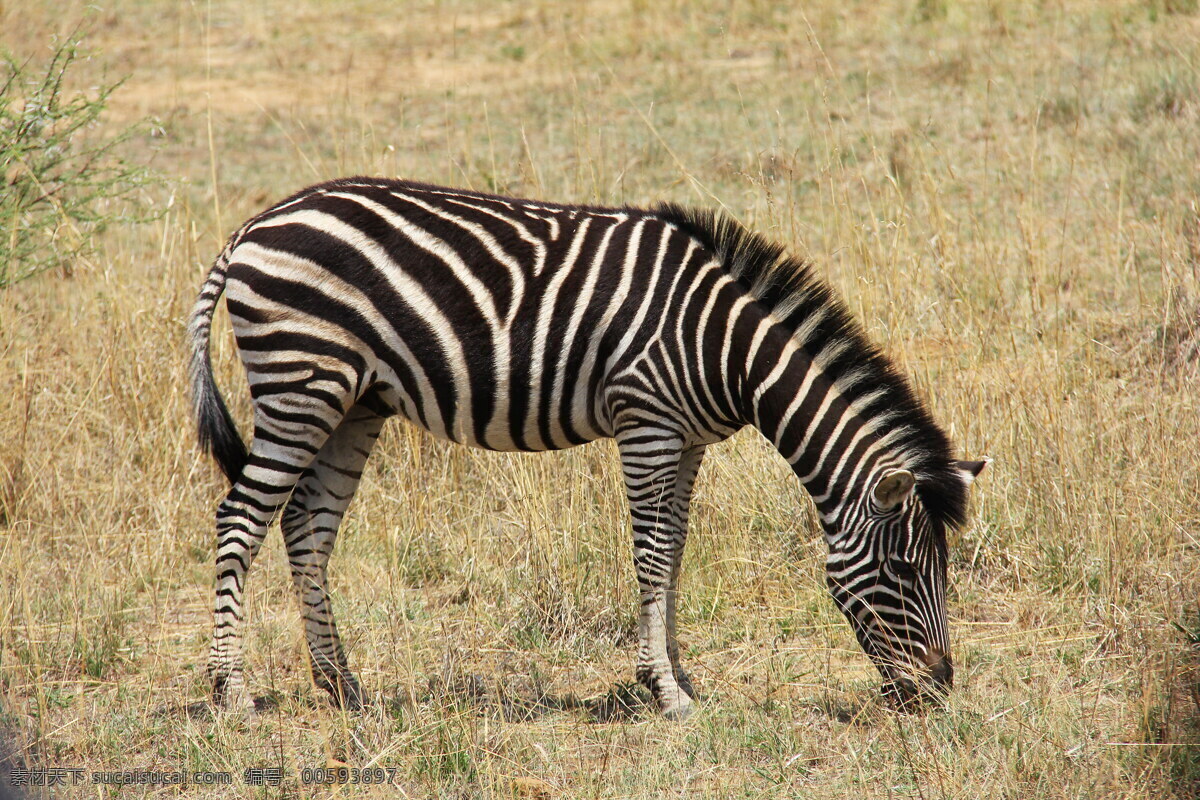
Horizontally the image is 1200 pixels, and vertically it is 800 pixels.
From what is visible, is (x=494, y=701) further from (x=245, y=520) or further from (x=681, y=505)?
(x=245, y=520)

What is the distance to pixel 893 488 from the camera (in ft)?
13.6

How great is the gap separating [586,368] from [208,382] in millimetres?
1660

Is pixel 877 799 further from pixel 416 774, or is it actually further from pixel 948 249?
pixel 948 249

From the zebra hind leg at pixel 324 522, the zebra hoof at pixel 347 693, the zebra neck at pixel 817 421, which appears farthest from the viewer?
the zebra hind leg at pixel 324 522

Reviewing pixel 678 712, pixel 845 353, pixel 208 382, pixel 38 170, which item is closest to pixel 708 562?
pixel 678 712

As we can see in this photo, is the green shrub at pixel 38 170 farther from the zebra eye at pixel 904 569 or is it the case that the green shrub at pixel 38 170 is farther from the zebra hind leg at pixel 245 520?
the zebra eye at pixel 904 569

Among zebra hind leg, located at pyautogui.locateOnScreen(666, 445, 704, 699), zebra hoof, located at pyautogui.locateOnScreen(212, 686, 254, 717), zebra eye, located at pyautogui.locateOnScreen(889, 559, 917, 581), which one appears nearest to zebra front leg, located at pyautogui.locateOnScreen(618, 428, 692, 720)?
zebra hind leg, located at pyautogui.locateOnScreen(666, 445, 704, 699)

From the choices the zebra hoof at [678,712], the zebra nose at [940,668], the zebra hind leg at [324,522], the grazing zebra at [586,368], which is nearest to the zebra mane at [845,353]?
the grazing zebra at [586,368]

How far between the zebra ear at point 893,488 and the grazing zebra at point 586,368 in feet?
0.18

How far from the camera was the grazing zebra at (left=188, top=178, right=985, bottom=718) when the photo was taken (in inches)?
172

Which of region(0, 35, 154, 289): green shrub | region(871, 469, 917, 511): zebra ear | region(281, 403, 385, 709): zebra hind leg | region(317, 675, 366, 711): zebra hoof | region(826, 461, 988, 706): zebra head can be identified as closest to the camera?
region(871, 469, 917, 511): zebra ear

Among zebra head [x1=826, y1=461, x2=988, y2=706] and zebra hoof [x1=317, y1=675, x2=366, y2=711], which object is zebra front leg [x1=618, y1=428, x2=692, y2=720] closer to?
zebra head [x1=826, y1=461, x2=988, y2=706]

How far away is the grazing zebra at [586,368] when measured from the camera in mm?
4363

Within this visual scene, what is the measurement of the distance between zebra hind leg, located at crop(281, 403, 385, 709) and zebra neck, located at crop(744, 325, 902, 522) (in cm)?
179
